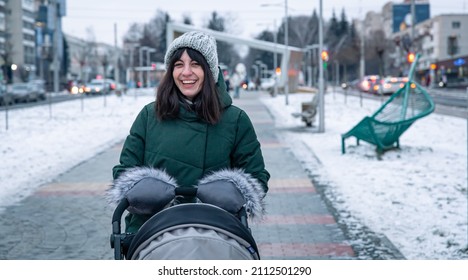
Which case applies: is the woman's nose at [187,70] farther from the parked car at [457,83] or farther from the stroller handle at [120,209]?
the parked car at [457,83]

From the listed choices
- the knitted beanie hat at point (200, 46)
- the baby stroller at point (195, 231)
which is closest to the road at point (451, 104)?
the knitted beanie hat at point (200, 46)

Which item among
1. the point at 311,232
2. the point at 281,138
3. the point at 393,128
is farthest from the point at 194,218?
the point at 281,138

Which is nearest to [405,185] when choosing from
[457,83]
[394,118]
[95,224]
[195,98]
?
[95,224]

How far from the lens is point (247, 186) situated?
304 cm

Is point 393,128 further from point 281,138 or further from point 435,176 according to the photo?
point 281,138

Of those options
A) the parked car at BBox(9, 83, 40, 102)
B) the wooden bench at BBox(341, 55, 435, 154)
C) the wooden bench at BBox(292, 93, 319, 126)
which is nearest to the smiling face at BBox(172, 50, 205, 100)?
the wooden bench at BBox(341, 55, 435, 154)

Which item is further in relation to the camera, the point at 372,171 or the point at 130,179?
the point at 372,171

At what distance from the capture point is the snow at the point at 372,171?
765 centimetres

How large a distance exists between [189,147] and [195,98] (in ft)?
0.79

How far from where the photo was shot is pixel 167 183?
2.89 metres

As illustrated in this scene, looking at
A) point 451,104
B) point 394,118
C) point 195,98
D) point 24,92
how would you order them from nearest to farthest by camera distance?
1. point 195,98
2. point 394,118
3. point 451,104
4. point 24,92

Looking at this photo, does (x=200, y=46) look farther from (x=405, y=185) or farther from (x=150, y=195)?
(x=405, y=185)
